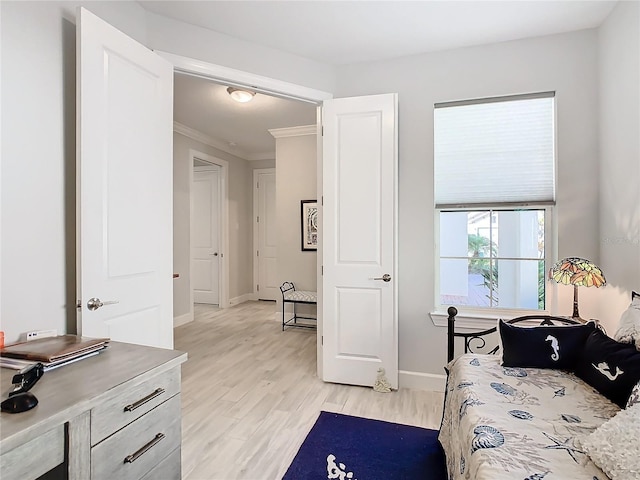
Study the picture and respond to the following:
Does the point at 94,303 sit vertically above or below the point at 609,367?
above

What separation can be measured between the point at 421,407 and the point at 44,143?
279 centimetres

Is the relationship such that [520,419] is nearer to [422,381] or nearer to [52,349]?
[422,381]

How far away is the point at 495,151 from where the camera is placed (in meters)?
2.75

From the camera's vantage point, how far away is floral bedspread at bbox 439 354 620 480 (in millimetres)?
1073

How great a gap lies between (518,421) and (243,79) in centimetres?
266

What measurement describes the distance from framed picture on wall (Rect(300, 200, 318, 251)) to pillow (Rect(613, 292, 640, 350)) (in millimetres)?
3762

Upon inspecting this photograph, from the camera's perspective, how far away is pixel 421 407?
257cm

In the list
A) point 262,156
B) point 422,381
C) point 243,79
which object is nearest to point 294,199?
point 262,156

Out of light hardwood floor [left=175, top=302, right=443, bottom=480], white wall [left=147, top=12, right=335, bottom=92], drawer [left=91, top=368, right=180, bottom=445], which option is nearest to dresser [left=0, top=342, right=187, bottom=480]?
drawer [left=91, top=368, right=180, bottom=445]

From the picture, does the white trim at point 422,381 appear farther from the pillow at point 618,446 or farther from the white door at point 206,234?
the white door at point 206,234

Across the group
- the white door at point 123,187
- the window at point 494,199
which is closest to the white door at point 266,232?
the window at point 494,199

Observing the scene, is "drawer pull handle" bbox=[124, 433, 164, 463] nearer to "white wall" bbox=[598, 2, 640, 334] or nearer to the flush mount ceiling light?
"white wall" bbox=[598, 2, 640, 334]

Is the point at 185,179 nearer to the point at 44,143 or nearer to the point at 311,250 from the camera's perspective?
the point at 311,250

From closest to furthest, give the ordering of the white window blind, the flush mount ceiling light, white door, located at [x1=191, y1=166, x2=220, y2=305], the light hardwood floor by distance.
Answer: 1. the light hardwood floor
2. the white window blind
3. the flush mount ceiling light
4. white door, located at [x1=191, y1=166, x2=220, y2=305]
